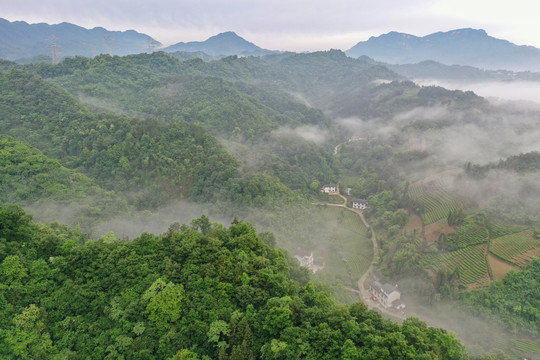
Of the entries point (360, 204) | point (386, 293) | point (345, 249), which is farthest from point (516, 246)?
point (360, 204)

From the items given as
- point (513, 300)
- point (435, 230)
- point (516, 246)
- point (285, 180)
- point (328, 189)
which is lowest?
point (328, 189)

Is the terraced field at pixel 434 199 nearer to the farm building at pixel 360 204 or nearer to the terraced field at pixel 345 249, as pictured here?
the farm building at pixel 360 204

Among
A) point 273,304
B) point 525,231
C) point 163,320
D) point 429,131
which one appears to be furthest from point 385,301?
point 429,131

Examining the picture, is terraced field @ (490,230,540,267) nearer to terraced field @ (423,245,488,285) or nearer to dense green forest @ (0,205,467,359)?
terraced field @ (423,245,488,285)

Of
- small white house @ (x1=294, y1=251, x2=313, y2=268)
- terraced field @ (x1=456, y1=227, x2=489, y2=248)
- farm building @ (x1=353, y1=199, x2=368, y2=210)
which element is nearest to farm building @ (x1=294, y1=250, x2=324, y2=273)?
small white house @ (x1=294, y1=251, x2=313, y2=268)

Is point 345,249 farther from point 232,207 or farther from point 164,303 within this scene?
point 164,303

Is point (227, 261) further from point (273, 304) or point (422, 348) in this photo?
point (422, 348)

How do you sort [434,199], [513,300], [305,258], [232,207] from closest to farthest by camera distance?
[513,300] < [305,258] < [232,207] < [434,199]
